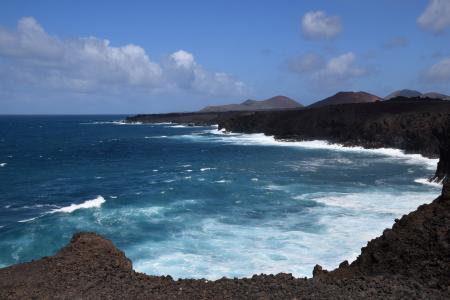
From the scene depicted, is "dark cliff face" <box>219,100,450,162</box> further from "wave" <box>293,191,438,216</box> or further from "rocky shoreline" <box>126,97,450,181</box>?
"wave" <box>293,191,438,216</box>

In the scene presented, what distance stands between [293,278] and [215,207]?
21.9m

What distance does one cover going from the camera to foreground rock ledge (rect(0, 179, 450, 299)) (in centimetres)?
1313

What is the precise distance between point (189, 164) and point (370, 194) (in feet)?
102

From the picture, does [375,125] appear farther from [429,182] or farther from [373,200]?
[373,200]

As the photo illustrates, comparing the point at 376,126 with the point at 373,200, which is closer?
the point at 373,200

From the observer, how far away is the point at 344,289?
43.3 feet

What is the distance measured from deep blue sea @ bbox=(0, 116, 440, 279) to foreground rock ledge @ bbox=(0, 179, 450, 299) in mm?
6232

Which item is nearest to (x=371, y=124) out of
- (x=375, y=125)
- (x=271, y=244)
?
(x=375, y=125)

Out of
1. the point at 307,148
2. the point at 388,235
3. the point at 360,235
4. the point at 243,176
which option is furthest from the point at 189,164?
the point at 388,235

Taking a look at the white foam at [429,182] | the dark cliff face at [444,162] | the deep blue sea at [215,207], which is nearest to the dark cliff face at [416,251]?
the deep blue sea at [215,207]

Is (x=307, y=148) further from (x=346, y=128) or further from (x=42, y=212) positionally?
(x=42, y=212)

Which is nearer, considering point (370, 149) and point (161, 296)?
point (161, 296)

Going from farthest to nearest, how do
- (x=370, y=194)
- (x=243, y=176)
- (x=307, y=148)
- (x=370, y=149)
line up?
(x=307, y=148) < (x=370, y=149) < (x=243, y=176) < (x=370, y=194)

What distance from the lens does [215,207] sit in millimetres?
35969
